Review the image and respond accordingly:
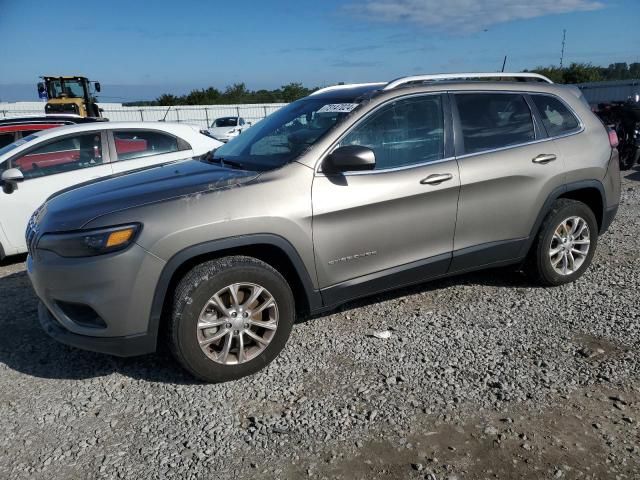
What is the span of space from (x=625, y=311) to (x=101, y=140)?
575 centimetres

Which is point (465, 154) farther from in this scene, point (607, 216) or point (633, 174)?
point (633, 174)

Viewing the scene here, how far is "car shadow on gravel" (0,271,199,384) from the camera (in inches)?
141

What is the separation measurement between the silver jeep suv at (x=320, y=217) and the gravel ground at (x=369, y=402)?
0.37m

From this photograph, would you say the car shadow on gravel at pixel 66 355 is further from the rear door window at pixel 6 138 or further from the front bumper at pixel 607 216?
the rear door window at pixel 6 138

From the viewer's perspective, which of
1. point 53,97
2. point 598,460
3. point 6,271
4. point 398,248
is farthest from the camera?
point 53,97

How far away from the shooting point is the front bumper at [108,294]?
119 inches

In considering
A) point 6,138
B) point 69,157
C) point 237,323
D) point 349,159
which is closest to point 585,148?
point 349,159

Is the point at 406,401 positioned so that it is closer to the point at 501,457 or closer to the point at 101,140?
the point at 501,457

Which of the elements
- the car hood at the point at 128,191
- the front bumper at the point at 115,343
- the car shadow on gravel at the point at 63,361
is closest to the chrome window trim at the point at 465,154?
the car hood at the point at 128,191

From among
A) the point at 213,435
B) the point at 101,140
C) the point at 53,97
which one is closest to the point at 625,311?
the point at 213,435

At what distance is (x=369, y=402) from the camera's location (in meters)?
3.12

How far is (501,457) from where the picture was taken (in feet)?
8.61

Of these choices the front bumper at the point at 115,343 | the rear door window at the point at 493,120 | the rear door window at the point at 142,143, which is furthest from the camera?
the rear door window at the point at 142,143

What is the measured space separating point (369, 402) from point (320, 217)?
1182 millimetres
